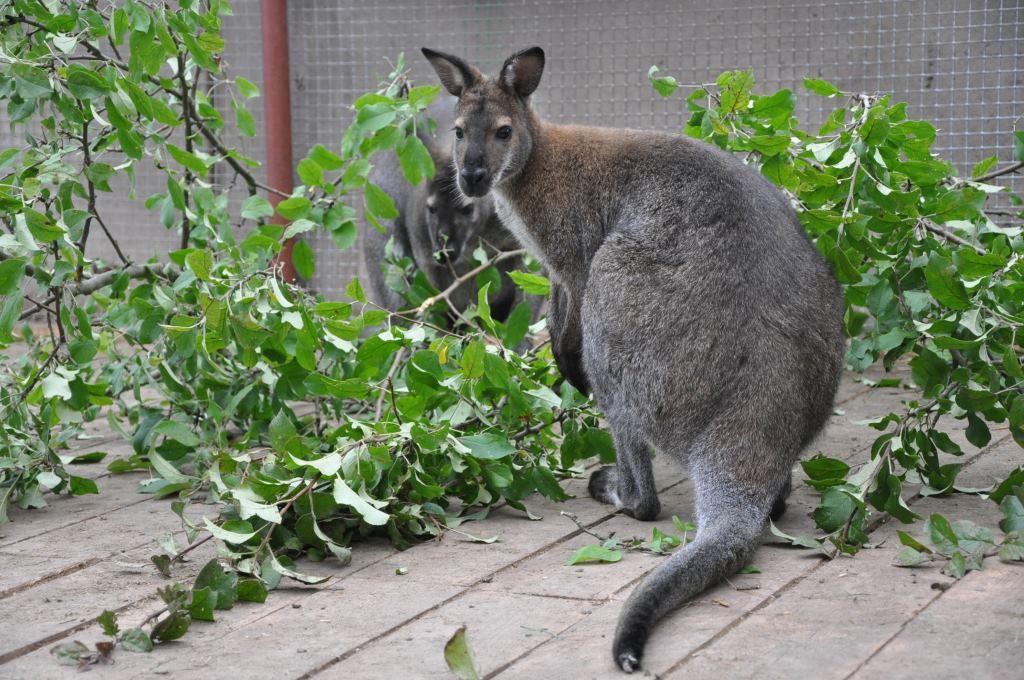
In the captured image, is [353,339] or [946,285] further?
[353,339]

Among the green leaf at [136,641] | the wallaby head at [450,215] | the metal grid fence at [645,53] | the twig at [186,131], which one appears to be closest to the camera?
the green leaf at [136,641]

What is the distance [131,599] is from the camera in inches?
110

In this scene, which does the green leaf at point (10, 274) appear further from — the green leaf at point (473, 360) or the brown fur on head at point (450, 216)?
the brown fur on head at point (450, 216)

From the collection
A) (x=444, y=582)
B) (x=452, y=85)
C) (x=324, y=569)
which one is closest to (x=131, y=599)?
(x=324, y=569)

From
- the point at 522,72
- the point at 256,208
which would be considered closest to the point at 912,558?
the point at 522,72

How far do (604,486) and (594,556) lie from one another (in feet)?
2.12

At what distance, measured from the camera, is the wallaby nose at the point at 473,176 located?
147 inches

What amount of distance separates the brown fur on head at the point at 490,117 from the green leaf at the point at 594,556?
4.19 ft

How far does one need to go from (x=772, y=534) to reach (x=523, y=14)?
4476 mm

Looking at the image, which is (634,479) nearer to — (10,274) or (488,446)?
(488,446)

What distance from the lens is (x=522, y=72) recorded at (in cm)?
389

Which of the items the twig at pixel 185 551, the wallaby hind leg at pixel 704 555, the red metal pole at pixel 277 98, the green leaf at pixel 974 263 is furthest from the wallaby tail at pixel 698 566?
the red metal pole at pixel 277 98

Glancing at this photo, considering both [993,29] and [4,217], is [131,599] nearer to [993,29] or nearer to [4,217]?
[4,217]

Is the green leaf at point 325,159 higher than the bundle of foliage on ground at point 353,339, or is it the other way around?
the green leaf at point 325,159
